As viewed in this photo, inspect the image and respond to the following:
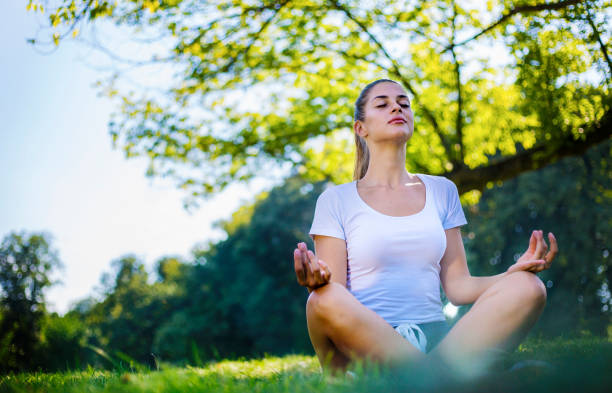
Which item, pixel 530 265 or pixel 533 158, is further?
pixel 533 158

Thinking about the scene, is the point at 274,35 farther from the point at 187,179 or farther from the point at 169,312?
the point at 169,312

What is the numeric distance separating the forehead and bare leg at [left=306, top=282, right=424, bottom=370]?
1643 mm

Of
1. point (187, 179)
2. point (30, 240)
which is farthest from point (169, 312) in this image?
point (187, 179)

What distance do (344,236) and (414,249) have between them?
0.45 meters

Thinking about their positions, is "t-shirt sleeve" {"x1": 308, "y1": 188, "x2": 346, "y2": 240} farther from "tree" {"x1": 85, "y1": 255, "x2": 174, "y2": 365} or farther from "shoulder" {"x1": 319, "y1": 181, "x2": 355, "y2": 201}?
"tree" {"x1": 85, "y1": 255, "x2": 174, "y2": 365}

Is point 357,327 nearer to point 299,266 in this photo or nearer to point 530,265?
point 299,266

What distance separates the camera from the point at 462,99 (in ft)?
27.5

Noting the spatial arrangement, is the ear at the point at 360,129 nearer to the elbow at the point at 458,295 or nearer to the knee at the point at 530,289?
the elbow at the point at 458,295

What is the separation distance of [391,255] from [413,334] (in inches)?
18.5

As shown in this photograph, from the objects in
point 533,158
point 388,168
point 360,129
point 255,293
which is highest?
point 360,129

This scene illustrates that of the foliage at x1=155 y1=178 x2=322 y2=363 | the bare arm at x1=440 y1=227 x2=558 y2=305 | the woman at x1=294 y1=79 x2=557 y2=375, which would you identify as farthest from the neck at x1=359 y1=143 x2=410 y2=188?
the foliage at x1=155 y1=178 x2=322 y2=363

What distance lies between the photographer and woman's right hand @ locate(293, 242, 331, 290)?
7.89 feet

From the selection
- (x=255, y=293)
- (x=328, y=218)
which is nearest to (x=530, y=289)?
(x=328, y=218)

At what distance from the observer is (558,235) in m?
19.0
